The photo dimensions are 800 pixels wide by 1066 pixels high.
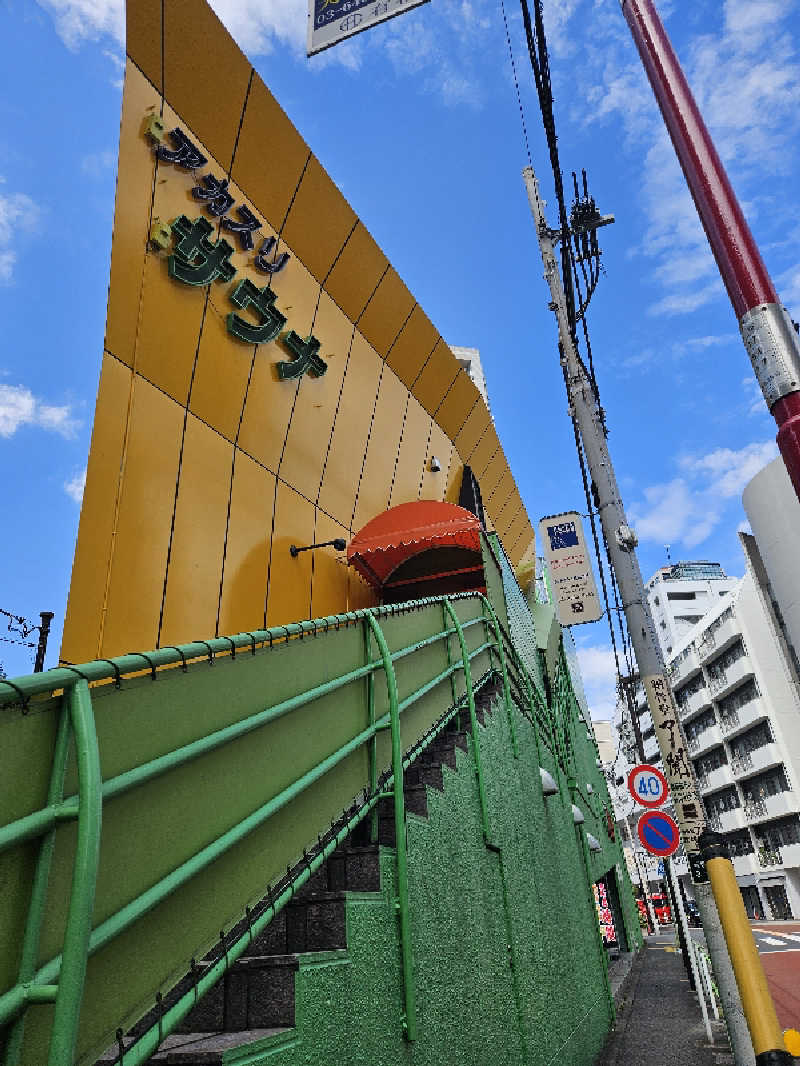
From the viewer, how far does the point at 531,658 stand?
10.2 meters

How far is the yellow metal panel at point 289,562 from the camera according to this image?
908cm

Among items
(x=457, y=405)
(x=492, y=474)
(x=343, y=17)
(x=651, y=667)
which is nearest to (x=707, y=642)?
(x=492, y=474)

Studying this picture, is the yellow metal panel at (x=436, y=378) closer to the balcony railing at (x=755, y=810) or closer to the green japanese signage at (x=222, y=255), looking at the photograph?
the green japanese signage at (x=222, y=255)

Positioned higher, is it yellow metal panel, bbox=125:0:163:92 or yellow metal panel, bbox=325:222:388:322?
yellow metal panel, bbox=325:222:388:322

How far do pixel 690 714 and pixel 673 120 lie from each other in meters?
52.5

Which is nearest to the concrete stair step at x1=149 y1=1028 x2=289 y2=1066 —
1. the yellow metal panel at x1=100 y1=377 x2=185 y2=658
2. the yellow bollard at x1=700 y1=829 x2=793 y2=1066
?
the yellow bollard at x1=700 y1=829 x2=793 y2=1066

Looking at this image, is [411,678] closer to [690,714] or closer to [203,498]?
[203,498]

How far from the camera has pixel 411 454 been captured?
13320 mm

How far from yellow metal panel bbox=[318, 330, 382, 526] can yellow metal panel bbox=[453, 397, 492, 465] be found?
4194 millimetres

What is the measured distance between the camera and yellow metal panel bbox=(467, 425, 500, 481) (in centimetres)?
1648

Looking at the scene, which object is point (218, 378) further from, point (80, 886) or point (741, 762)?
point (741, 762)

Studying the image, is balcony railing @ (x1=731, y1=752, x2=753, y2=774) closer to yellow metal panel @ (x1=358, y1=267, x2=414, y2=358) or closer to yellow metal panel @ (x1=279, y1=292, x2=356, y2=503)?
yellow metal panel @ (x1=358, y1=267, x2=414, y2=358)

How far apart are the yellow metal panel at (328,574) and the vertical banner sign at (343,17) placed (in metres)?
5.80

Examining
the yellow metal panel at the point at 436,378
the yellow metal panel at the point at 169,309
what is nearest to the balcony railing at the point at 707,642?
the yellow metal panel at the point at 436,378
